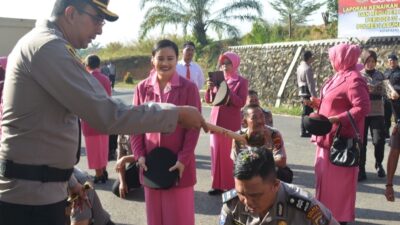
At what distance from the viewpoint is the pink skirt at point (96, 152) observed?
21.7 ft

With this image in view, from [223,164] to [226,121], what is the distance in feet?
1.80

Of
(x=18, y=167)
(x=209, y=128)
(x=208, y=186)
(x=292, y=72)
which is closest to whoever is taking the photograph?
(x=18, y=167)

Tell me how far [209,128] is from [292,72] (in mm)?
14635

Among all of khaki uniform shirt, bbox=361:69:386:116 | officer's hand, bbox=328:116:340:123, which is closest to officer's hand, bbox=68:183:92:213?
officer's hand, bbox=328:116:340:123

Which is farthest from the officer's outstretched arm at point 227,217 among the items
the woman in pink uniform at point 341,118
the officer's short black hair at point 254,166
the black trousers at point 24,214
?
the woman in pink uniform at point 341,118

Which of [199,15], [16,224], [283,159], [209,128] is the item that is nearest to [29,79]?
[16,224]

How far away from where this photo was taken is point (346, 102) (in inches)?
176

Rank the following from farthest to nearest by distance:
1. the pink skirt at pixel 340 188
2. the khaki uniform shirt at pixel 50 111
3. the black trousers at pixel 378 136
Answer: the black trousers at pixel 378 136 → the pink skirt at pixel 340 188 → the khaki uniform shirt at pixel 50 111

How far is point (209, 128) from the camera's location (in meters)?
2.57

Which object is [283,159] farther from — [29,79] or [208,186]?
[29,79]

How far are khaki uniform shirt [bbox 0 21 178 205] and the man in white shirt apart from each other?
474 centimetres

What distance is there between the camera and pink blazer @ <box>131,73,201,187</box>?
3660mm

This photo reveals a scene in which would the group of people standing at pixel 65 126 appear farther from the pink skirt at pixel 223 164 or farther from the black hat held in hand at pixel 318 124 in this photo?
the pink skirt at pixel 223 164

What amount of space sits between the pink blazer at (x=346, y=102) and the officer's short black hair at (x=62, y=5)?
282cm
